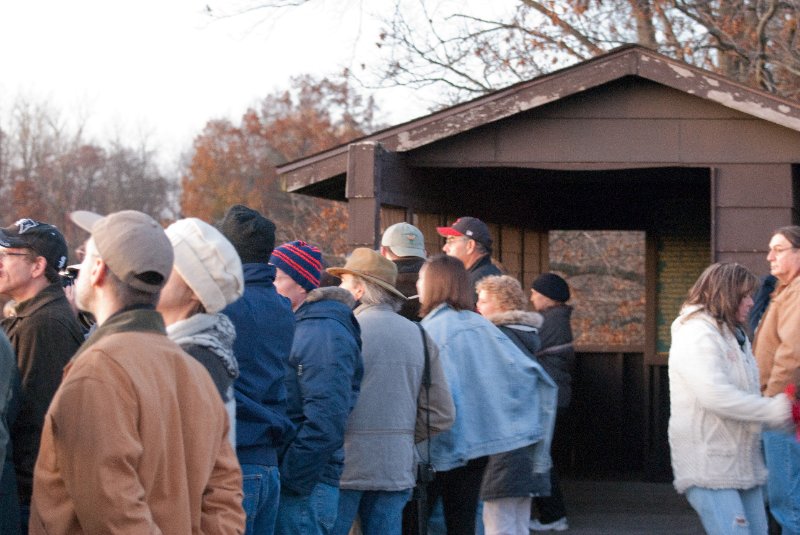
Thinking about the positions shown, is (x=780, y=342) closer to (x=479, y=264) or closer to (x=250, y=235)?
(x=479, y=264)

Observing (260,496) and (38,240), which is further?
(38,240)

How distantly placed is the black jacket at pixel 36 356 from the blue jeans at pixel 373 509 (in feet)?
4.87

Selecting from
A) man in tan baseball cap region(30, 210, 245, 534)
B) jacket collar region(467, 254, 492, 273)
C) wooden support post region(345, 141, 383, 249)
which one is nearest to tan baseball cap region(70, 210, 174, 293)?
man in tan baseball cap region(30, 210, 245, 534)

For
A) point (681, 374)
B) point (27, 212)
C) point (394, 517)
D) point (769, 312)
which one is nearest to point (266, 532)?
point (394, 517)

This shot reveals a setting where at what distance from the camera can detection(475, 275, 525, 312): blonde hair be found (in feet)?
22.3

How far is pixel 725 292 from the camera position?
5.48 meters

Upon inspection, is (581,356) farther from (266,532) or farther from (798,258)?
(266,532)

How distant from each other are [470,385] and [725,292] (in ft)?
4.54

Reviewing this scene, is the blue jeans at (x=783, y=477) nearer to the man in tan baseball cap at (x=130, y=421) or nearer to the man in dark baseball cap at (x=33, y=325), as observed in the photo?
the man in dark baseball cap at (x=33, y=325)

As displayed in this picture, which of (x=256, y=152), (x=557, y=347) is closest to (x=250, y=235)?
(x=557, y=347)

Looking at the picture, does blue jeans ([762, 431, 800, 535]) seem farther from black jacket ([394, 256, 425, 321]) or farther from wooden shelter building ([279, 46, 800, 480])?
black jacket ([394, 256, 425, 321])

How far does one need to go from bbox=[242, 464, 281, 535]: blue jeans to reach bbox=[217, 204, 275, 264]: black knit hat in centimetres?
79

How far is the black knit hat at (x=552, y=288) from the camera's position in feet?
29.5

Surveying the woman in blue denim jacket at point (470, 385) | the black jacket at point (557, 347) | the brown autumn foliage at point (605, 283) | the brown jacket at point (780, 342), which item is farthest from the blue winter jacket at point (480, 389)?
the brown autumn foliage at point (605, 283)
